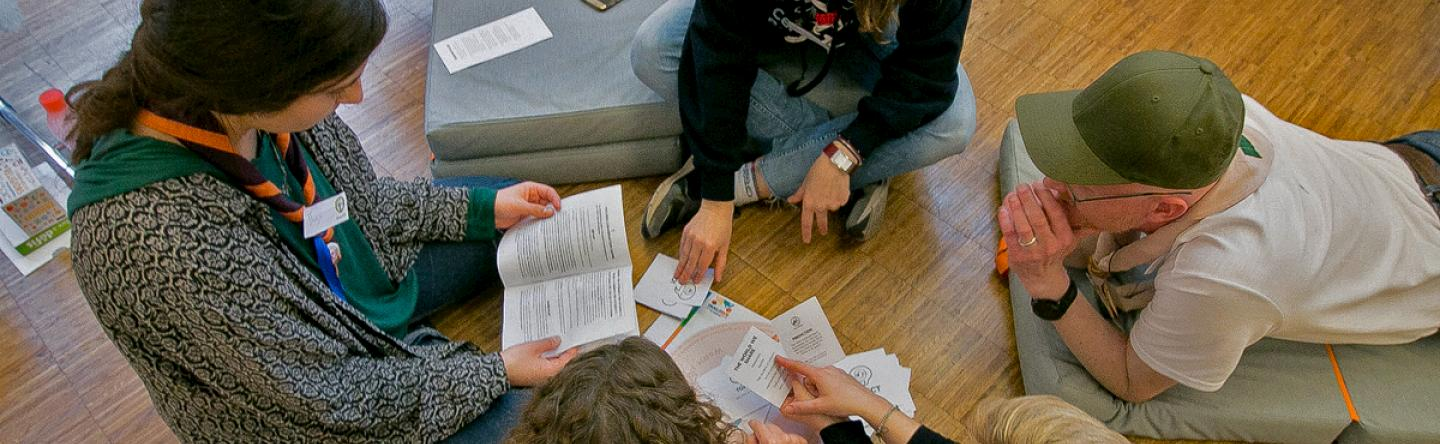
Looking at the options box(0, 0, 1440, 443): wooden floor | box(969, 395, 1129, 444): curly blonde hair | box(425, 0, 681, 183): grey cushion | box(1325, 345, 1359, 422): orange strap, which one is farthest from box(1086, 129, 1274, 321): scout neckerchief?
box(425, 0, 681, 183): grey cushion

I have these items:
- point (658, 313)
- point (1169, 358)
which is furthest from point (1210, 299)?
point (658, 313)

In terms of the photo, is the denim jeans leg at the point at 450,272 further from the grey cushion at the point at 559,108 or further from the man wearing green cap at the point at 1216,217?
the man wearing green cap at the point at 1216,217

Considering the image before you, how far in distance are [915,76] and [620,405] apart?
3.26 ft

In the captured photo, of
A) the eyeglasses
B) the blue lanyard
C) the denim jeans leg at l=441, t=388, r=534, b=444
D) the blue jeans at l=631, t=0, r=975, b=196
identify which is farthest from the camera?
the blue jeans at l=631, t=0, r=975, b=196

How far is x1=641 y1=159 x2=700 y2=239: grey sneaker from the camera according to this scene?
6.73 feet

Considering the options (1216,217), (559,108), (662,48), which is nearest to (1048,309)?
(1216,217)

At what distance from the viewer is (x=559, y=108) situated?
80.0 inches

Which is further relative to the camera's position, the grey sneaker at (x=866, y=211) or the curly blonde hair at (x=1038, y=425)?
the grey sneaker at (x=866, y=211)

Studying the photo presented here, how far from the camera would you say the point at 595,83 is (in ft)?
6.81

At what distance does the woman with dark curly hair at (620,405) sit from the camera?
3.43ft

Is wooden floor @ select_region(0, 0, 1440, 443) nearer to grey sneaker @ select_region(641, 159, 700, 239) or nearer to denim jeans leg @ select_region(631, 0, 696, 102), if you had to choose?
grey sneaker @ select_region(641, 159, 700, 239)

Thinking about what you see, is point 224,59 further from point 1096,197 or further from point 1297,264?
point 1297,264

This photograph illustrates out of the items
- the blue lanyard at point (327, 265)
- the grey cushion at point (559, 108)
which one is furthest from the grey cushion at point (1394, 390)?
the blue lanyard at point (327, 265)

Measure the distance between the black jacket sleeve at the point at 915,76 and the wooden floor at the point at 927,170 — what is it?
1.08 ft
